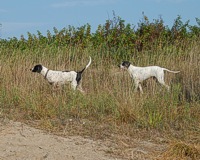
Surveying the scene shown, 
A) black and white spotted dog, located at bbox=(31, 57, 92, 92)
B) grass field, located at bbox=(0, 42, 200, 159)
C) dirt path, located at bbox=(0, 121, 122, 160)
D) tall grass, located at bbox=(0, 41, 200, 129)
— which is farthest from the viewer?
black and white spotted dog, located at bbox=(31, 57, 92, 92)

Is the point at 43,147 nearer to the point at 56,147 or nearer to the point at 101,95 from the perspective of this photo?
the point at 56,147

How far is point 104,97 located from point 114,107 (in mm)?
638

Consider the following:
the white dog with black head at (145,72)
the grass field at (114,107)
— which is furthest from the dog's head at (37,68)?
the white dog with black head at (145,72)

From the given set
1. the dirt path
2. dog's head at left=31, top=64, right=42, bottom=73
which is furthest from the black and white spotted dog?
the dirt path

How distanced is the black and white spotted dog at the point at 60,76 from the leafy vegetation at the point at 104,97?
177 millimetres

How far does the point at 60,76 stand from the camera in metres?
11.4

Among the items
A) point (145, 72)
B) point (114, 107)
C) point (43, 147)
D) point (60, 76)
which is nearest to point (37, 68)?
point (60, 76)

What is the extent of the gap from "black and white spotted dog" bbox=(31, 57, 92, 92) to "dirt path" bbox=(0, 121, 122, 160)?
5043mm

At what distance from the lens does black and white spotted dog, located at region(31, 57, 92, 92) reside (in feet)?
36.8

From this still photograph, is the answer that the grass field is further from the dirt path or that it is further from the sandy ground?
the dirt path

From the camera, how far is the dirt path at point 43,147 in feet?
16.1

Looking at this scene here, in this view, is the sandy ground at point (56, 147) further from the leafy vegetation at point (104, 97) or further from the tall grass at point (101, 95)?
the tall grass at point (101, 95)

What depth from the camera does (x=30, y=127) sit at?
20.9 ft

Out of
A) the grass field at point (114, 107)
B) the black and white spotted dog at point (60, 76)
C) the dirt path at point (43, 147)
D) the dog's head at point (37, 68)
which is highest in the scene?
the dog's head at point (37, 68)
